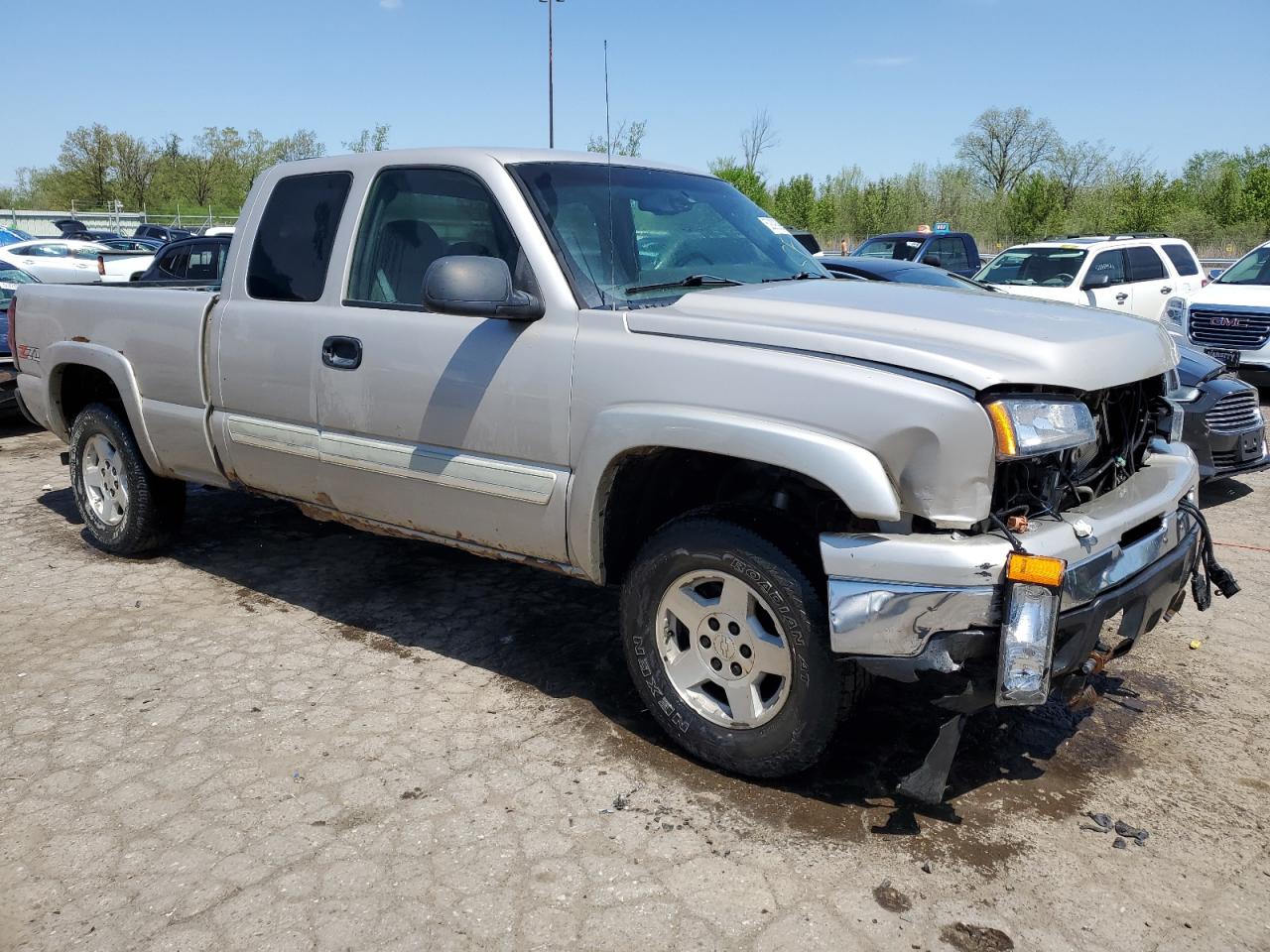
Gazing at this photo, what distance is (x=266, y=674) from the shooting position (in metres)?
4.16

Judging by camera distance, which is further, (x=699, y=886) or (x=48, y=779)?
(x=48, y=779)

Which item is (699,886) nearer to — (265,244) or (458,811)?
(458,811)

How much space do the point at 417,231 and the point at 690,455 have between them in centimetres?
153

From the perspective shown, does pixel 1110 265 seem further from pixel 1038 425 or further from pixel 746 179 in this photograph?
pixel 746 179

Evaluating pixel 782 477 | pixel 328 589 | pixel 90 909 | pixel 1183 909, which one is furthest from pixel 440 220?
pixel 1183 909

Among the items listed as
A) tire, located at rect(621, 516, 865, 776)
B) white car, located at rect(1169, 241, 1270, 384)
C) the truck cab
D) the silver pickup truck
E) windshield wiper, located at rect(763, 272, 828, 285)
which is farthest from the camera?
the truck cab

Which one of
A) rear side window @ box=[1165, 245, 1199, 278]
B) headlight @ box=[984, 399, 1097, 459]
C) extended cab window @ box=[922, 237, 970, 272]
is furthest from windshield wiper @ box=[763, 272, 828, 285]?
extended cab window @ box=[922, 237, 970, 272]

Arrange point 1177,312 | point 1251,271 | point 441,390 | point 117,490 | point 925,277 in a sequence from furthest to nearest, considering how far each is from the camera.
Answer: point 1251,271, point 1177,312, point 925,277, point 117,490, point 441,390

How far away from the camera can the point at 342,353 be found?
409cm

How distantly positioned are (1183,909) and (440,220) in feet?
10.7

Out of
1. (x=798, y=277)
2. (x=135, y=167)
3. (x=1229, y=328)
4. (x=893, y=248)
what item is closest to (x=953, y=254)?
(x=893, y=248)

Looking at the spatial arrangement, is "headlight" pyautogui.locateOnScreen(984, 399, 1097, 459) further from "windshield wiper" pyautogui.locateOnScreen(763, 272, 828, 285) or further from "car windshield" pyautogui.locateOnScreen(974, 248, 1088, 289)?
"car windshield" pyautogui.locateOnScreen(974, 248, 1088, 289)

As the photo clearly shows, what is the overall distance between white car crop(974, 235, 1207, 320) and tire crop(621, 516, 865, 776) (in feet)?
35.5

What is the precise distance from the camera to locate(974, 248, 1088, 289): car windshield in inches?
526
